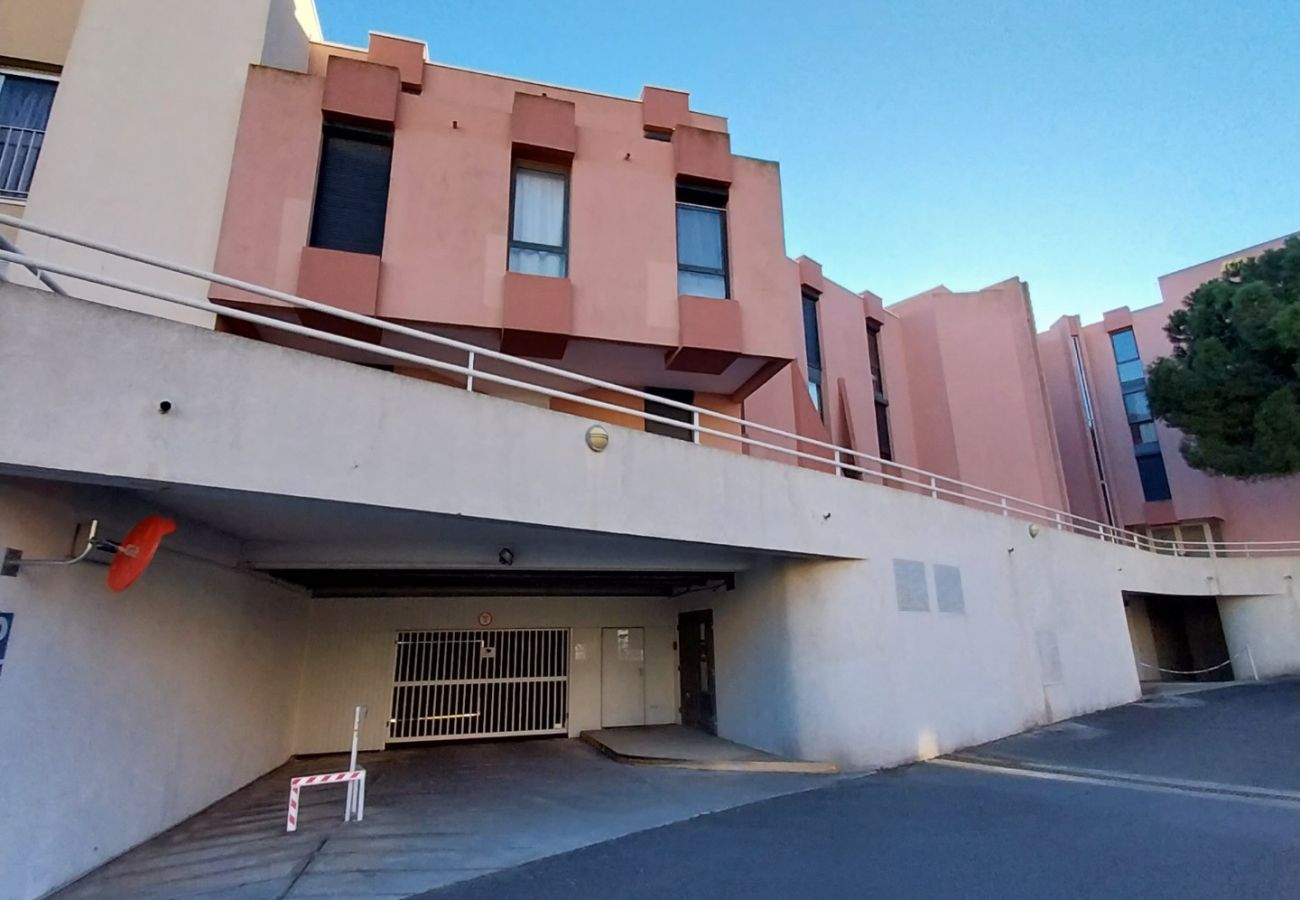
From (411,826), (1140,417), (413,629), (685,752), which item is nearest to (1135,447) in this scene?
(1140,417)

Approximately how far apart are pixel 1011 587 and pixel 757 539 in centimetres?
652

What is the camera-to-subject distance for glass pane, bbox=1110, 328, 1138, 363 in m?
27.6

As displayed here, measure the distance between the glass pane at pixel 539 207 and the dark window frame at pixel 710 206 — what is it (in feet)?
7.00

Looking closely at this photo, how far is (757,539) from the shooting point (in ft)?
26.1

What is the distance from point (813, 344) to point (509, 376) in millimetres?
9641

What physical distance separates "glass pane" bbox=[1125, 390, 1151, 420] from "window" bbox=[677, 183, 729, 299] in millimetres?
24221

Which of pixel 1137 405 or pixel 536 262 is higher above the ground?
pixel 1137 405

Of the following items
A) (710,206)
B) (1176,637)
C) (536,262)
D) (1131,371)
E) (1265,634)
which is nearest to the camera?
(536,262)

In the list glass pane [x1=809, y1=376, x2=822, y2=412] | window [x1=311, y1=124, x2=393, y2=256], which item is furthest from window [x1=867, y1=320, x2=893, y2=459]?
window [x1=311, y1=124, x2=393, y2=256]

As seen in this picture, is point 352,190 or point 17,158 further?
point 352,190

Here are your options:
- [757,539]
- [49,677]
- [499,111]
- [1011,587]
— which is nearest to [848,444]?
[1011,587]

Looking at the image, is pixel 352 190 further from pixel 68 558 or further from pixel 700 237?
pixel 68 558

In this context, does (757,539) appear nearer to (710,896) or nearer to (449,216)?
(710,896)

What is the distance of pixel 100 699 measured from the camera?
5.04m
